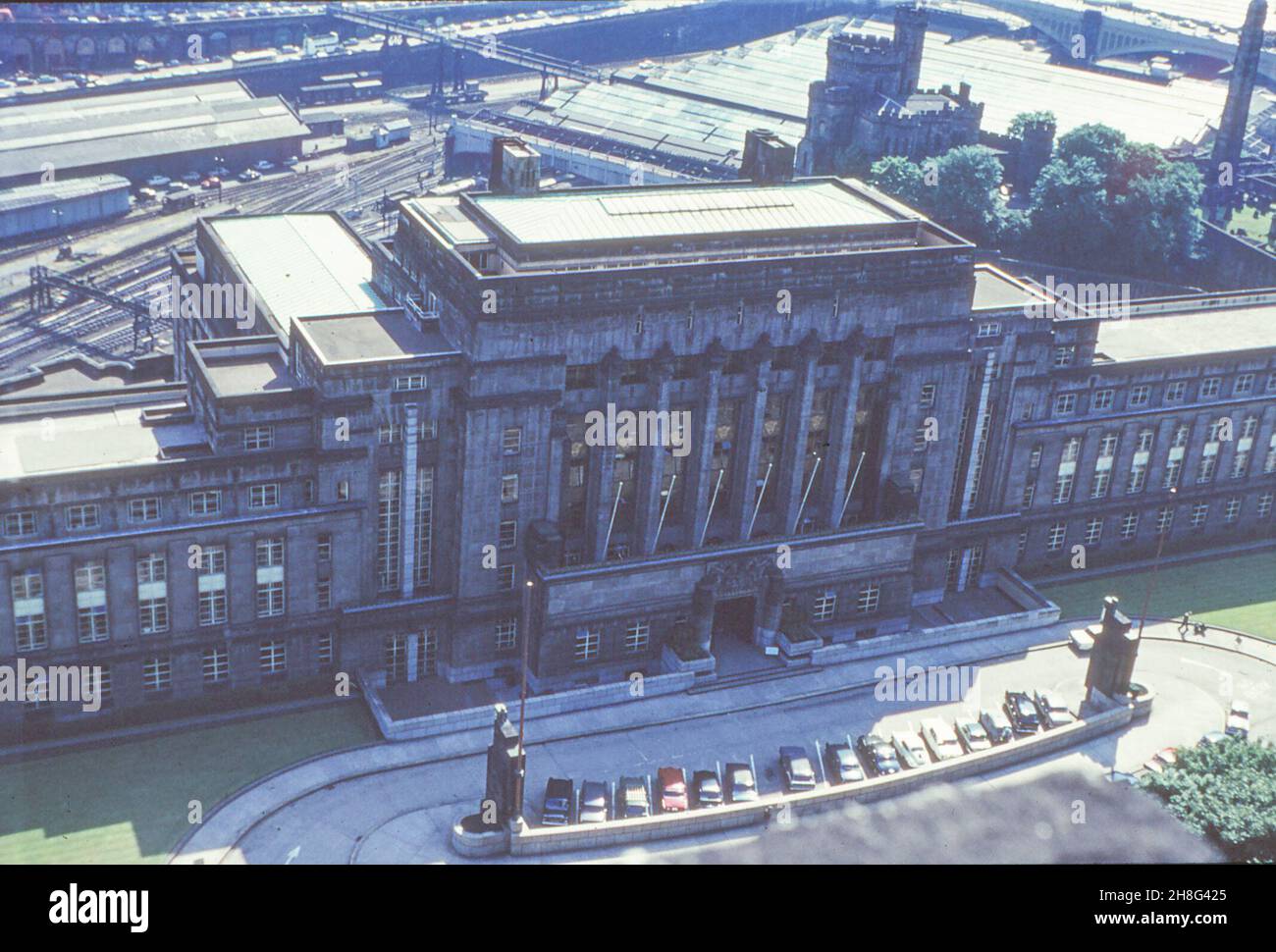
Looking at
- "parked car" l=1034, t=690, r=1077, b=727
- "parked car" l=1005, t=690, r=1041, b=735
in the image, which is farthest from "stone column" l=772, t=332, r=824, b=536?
"parked car" l=1034, t=690, r=1077, b=727

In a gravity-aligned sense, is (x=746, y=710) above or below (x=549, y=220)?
below

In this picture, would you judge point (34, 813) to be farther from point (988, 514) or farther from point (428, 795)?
point (988, 514)

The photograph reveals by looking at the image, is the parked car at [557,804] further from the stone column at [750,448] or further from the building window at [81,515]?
the building window at [81,515]

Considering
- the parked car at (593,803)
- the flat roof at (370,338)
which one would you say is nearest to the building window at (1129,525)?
the parked car at (593,803)

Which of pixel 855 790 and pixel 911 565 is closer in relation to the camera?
pixel 855 790

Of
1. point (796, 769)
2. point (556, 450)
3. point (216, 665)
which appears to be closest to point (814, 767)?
point (796, 769)
